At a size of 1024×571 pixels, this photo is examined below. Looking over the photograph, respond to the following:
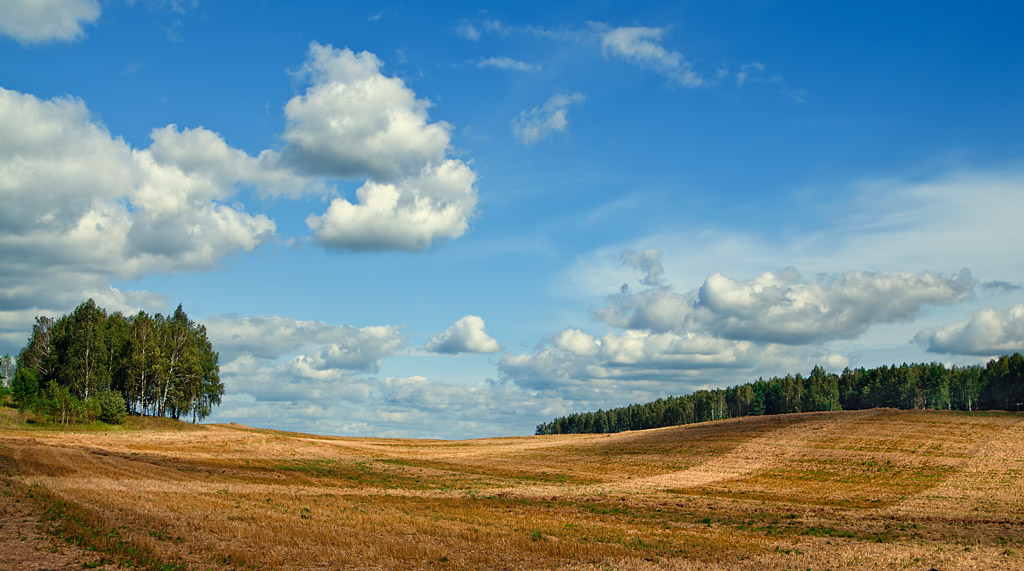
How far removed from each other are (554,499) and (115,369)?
94974 mm

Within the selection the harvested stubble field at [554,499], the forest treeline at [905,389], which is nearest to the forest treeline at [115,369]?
the harvested stubble field at [554,499]

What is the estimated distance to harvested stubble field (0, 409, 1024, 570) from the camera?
82.2 ft

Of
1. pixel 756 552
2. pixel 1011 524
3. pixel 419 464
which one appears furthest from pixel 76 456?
pixel 1011 524

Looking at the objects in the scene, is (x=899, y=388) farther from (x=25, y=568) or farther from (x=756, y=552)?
(x=25, y=568)

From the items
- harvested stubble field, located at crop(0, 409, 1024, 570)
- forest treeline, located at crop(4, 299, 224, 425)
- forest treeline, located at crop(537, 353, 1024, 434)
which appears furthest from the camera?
forest treeline, located at crop(537, 353, 1024, 434)

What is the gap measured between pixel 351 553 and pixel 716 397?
189m

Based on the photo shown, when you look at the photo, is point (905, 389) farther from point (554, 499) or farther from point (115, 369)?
point (115, 369)

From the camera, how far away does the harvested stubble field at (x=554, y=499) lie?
25.0 m

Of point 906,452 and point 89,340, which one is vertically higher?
point 89,340

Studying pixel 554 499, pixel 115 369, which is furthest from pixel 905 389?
pixel 115 369

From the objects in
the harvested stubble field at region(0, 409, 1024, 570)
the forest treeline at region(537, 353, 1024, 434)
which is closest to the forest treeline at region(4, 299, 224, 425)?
the harvested stubble field at region(0, 409, 1024, 570)

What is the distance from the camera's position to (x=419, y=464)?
74625 millimetres

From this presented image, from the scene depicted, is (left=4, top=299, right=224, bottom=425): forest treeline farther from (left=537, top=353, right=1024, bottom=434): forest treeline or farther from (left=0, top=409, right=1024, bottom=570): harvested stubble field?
(left=537, top=353, right=1024, bottom=434): forest treeline

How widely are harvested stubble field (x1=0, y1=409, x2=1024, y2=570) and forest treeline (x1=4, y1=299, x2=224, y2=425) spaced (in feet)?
33.7
